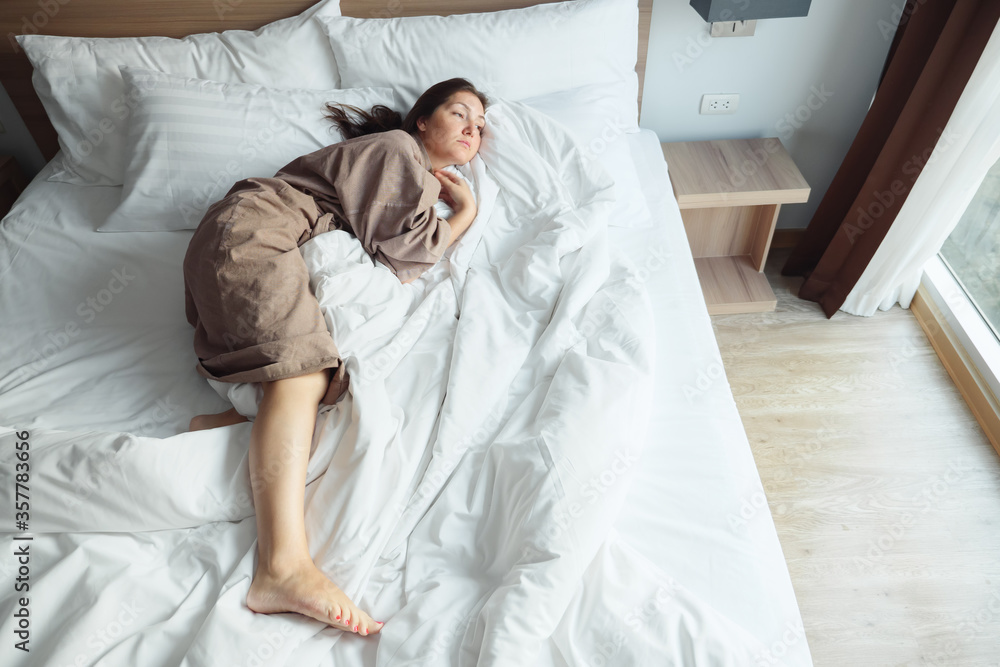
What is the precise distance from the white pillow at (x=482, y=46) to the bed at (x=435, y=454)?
0.60ft

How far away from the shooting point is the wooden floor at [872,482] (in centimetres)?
144

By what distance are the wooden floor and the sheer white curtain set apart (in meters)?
0.11

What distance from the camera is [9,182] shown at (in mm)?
2117

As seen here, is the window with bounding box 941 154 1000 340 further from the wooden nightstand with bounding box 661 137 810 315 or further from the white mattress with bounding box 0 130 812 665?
the white mattress with bounding box 0 130 812 665

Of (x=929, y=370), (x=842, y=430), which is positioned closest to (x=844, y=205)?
(x=929, y=370)

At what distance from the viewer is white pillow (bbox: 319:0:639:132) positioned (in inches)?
69.6

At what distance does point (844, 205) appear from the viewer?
6.91 feet

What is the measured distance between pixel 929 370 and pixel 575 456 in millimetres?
1483

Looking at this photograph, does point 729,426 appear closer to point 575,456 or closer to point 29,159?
point 575,456

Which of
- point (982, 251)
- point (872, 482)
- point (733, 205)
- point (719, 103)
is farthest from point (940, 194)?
point (872, 482)

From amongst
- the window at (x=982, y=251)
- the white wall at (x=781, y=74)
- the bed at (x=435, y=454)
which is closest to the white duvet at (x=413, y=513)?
the bed at (x=435, y=454)

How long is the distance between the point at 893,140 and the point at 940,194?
192 millimetres

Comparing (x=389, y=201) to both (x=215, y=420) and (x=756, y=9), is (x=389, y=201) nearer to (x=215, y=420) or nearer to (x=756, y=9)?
(x=215, y=420)

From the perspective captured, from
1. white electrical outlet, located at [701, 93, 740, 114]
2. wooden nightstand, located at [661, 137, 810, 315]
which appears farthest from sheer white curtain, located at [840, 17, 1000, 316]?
white electrical outlet, located at [701, 93, 740, 114]
